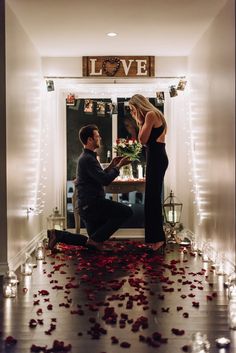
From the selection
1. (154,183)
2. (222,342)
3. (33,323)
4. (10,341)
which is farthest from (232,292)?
(154,183)

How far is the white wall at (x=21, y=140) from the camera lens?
4.81 metres

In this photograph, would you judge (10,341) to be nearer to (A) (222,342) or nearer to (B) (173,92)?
(A) (222,342)

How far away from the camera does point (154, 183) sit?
535 cm

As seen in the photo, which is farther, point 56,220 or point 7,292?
point 56,220

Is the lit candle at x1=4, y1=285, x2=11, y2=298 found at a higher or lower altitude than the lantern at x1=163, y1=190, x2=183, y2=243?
lower

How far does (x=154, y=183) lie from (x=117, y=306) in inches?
80.1

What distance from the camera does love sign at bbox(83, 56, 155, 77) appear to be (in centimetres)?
693

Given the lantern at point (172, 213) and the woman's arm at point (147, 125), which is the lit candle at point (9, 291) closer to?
the woman's arm at point (147, 125)

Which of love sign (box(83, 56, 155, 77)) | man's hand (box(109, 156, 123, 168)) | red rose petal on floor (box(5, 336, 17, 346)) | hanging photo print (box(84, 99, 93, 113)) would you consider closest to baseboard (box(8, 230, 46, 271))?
man's hand (box(109, 156, 123, 168))

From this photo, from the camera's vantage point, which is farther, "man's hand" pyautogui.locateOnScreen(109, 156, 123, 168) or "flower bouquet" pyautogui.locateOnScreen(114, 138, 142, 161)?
"flower bouquet" pyautogui.locateOnScreen(114, 138, 142, 161)

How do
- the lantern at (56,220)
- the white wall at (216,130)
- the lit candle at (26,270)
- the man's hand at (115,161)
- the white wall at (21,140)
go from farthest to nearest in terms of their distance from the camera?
the lantern at (56,220) → the man's hand at (115,161) → the white wall at (21,140) → the lit candle at (26,270) → the white wall at (216,130)

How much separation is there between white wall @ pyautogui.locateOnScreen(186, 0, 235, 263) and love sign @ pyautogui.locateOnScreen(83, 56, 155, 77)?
75 centimetres

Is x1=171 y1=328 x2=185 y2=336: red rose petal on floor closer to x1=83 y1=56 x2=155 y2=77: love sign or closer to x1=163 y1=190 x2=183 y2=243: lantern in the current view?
x1=163 y1=190 x2=183 y2=243: lantern

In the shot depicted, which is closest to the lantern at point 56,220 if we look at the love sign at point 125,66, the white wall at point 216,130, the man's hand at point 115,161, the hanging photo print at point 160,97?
the man's hand at point 115,161
